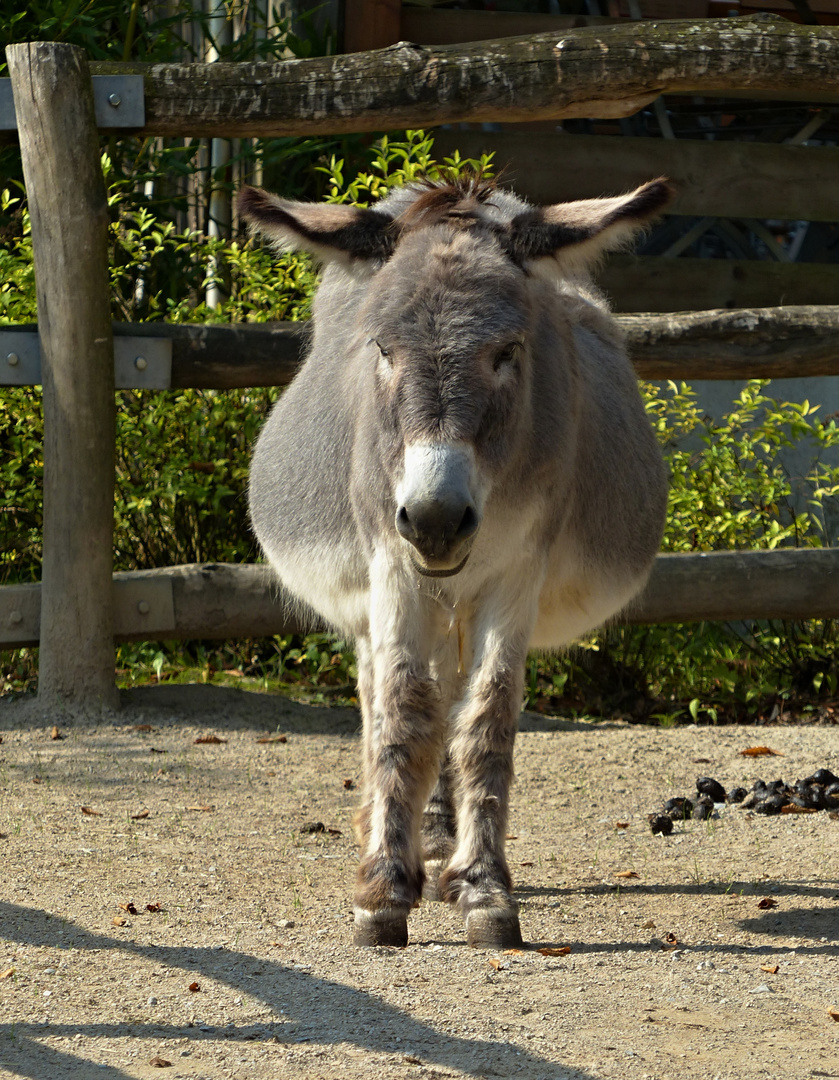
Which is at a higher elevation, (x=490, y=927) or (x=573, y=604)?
(x=573, y=604)

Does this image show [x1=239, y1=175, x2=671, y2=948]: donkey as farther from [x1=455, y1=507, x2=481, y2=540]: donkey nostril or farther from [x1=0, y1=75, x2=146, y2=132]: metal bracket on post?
[x1=0, y1=75, x2=146, y2=132]: metal bracket on post

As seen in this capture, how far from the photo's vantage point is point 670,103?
24.0 feet

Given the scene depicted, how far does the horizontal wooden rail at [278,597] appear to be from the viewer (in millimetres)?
4496

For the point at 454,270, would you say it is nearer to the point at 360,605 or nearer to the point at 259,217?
the point at 259,217

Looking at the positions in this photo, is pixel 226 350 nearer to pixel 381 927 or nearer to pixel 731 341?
pixel 731 341

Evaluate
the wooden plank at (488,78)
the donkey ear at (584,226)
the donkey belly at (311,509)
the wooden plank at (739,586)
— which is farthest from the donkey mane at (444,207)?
the wooden plank at (739,586)

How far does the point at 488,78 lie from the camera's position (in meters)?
4.05

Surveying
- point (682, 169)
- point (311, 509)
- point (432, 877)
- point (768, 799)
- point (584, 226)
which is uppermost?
→ point (682, 169)

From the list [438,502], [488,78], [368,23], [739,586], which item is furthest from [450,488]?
[368,23]

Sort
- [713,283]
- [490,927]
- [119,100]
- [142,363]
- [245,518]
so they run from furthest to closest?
[713,283]
[245,518]
[142,363]
[119,100]
[490,927]

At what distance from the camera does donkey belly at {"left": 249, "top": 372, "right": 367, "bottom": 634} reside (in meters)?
3.23

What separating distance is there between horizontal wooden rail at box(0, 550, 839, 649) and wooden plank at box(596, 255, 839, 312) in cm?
227

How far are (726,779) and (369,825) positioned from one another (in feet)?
5.80

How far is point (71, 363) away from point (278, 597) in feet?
3.66
